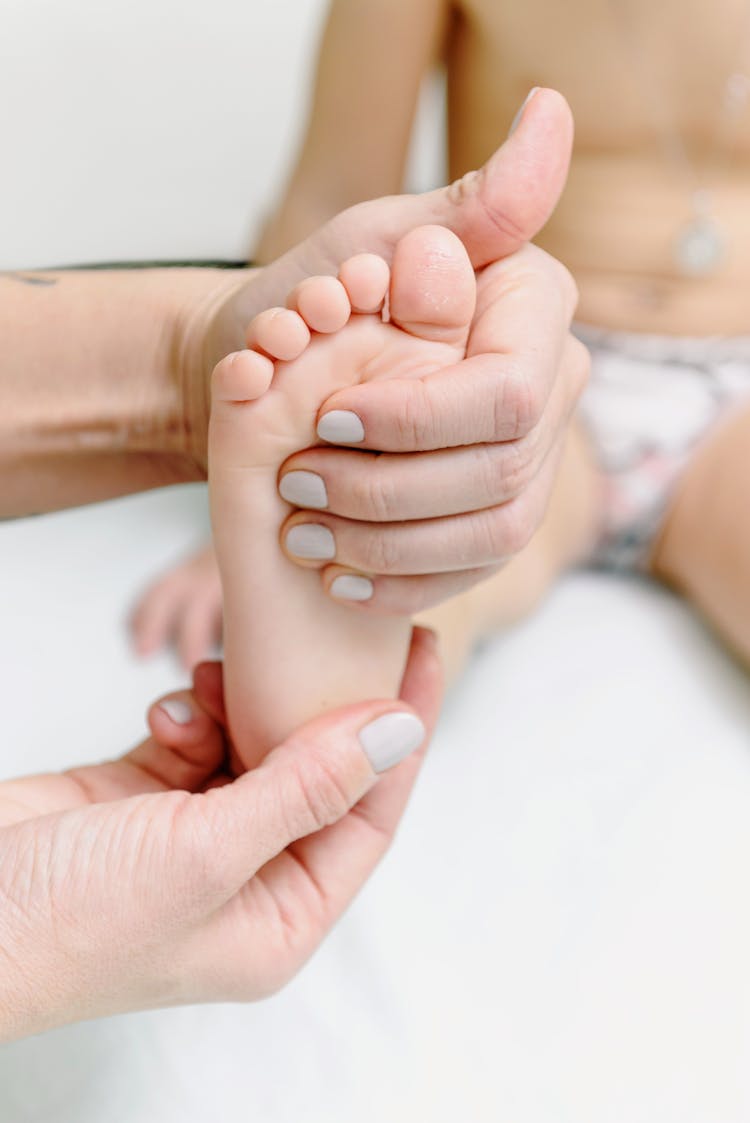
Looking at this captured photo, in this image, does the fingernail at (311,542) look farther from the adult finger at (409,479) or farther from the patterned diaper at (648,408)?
the patterned diaper at (648,408)

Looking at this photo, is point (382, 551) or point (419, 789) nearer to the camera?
point (382, 551)

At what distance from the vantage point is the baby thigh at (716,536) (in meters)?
0.69

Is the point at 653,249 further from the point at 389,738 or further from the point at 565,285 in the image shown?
the point at 389,738

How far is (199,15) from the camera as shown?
840 millimetres

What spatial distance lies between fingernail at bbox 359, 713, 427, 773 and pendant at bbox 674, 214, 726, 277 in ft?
1.37

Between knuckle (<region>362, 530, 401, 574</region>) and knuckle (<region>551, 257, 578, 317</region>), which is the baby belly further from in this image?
knuckle (<region>362, 530, 401, 574</region>)

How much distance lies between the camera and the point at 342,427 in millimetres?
410

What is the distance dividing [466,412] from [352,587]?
0.10 metres

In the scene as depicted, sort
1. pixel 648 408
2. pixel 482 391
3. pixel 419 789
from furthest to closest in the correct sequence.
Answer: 1. pixel 648 408
2. pixel 419 789
3. pixel 482 391

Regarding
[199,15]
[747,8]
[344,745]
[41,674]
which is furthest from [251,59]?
[344,745]

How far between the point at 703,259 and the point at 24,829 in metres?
0.56

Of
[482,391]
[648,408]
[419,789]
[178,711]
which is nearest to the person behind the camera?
[482,391]

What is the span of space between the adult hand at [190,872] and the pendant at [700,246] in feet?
1.35

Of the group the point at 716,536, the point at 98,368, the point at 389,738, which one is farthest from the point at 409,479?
the point at 716,536
